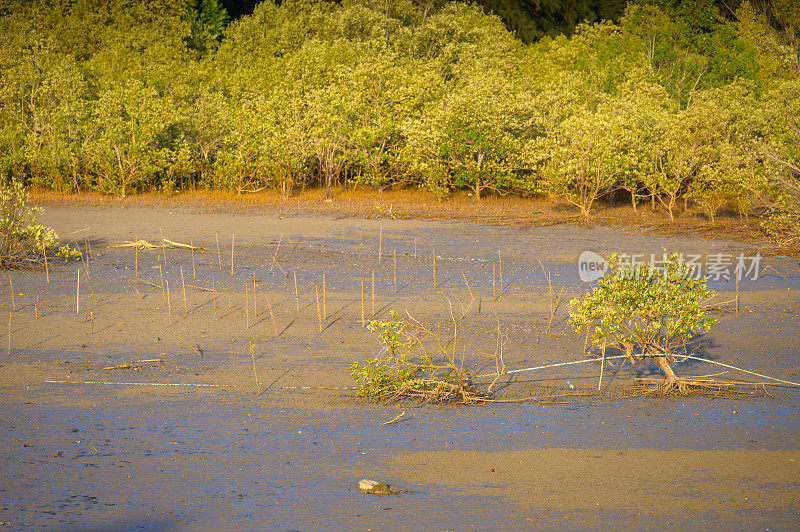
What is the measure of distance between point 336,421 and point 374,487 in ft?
4.78

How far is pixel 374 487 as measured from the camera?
4953 mm

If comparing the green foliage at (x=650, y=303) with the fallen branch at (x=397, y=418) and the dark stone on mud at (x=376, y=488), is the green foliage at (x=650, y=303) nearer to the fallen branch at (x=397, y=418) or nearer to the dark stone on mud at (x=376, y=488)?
the fallen branch at (x=397, y=418)

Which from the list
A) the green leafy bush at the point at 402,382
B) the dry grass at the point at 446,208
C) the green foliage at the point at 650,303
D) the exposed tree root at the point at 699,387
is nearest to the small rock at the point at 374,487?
the green leafy bush at the point at 402,382

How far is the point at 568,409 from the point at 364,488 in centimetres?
233

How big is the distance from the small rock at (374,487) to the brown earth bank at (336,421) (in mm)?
58

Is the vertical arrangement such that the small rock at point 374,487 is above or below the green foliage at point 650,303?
below

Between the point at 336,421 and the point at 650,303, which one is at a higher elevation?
the point at 650,303

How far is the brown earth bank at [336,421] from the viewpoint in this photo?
15.6ft

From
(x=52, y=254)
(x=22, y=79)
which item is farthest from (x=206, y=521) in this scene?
(x=22, y=79)

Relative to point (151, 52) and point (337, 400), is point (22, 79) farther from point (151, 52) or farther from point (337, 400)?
point (337, 400)

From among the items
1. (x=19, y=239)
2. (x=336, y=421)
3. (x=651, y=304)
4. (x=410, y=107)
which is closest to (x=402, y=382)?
(x=336, y=421)

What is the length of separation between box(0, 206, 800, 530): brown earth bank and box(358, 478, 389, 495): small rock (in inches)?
2.3

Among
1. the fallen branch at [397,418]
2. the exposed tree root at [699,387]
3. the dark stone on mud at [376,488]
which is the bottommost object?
the fallen branch at [397,418]

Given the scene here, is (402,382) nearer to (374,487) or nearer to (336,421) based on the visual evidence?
(336,421)
